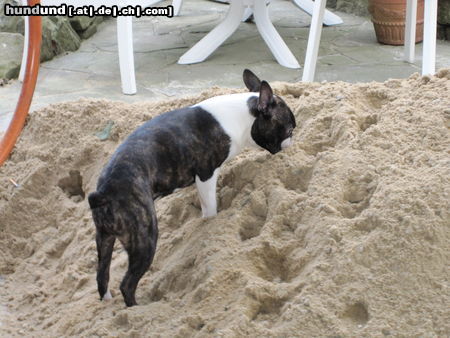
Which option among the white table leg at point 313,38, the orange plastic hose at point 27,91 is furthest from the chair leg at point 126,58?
the white table leg at point 313,38

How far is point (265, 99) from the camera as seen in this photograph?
10.2ft

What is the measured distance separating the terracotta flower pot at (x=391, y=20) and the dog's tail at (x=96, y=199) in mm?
4955

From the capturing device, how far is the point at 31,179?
4012 millimetres

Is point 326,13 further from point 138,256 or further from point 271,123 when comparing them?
point 138,256

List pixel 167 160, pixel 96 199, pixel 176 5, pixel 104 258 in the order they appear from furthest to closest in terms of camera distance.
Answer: pixel 176 5 < pixel 167 160 < pixel 104 258 < pixel 96 199

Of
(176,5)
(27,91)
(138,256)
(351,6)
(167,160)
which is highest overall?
(167,160)

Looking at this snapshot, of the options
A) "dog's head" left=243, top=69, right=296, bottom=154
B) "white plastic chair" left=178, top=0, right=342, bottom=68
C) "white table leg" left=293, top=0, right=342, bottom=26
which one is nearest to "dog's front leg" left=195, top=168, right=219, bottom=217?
"dog's head" left=243, top=69, right=296, bottom=154

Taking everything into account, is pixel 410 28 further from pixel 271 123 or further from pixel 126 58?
pixel 271 123

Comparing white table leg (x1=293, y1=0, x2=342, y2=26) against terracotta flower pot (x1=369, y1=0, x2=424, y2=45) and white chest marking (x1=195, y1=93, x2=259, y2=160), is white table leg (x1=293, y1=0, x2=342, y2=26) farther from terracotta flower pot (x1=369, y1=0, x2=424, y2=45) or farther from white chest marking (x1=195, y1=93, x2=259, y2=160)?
white chest marking (x1=195, y1=93, x2=259, y2=160)

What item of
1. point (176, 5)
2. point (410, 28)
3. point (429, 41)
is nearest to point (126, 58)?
point (429, 41)

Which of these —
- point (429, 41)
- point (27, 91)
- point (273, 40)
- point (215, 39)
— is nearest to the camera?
point (27, 91)

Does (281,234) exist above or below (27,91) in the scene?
below

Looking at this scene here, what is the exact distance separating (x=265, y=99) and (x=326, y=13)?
5.14m

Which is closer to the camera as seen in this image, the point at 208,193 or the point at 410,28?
the point at 208,193
